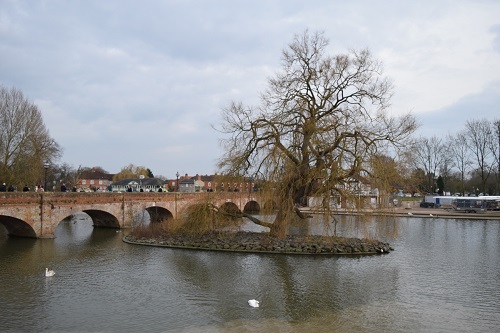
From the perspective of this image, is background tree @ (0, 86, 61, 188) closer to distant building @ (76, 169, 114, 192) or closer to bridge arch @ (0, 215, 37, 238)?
bridge arch @ (0, 215, 37, 238)

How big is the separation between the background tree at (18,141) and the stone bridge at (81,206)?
8731 mm

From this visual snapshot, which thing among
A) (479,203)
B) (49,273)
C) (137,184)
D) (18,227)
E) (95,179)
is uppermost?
(95,179)

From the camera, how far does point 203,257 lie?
70.7 ft

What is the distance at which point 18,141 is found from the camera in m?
38.3

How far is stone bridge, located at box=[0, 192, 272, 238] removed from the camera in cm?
2473

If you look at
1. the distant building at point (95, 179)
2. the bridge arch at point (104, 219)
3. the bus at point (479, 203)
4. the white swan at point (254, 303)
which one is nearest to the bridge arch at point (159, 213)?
the bridge arch at point (104, 219)

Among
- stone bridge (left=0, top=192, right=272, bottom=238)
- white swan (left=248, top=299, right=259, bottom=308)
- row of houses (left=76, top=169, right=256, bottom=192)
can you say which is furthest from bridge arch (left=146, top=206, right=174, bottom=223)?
white swan (left=248, top=299, right=259, bottom=308)

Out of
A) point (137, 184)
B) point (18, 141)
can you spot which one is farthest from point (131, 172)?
point (18, 141)

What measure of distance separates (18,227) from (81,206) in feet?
12.4

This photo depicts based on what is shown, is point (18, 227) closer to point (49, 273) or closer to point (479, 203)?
point (49, 273)

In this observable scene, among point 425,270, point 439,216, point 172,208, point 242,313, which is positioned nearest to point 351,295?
point 242,313

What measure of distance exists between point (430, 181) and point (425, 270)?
5675 centimetres

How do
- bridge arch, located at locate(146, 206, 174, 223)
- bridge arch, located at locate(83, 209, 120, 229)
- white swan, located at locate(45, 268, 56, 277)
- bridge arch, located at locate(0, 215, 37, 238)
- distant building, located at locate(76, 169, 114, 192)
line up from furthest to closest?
distant building, located at locate(76, 169, 114, 192) < bridge arch, located at locate(146, 206, 174, 223) < bridge arch, located at locate(83, 209, 120, 229) < bridge arch, located at locate(0, 215, 37, 238) < white swan, located at locate(45, 268, 56, 277)

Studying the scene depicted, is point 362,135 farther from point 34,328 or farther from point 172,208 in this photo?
point 172,208
